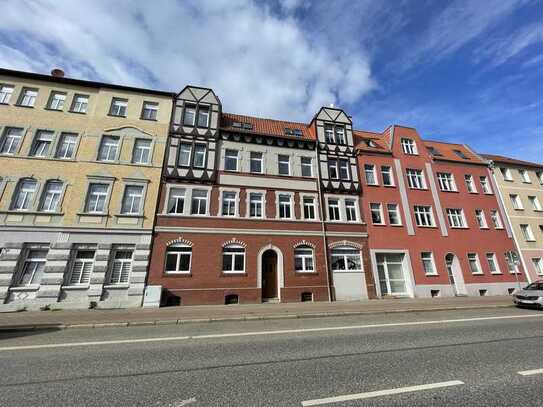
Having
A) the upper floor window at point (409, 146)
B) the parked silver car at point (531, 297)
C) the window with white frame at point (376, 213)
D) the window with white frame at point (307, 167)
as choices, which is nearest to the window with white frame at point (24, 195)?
the window with white frame at point (307, 167)

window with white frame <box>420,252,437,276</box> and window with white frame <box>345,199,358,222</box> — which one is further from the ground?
window with white frame <box>345,199,358,222</box>

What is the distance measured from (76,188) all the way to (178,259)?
7.70 metres

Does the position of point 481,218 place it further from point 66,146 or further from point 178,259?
point 66,146

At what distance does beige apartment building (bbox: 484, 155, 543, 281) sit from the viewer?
20078 millimetres

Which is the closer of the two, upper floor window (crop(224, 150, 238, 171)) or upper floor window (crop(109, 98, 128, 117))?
upper floor window (crop(109, 98, 128, 117))

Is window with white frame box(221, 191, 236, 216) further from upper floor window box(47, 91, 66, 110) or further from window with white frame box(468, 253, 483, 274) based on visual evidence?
window with white frame box(468, 253, 483, 274)

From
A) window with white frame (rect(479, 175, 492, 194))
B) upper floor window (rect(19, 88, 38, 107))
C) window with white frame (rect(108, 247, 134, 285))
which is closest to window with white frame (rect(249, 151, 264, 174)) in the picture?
window with white frame (rect(108, 247, 134, 285))

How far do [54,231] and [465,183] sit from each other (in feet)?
105

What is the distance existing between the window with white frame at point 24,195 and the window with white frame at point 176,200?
7618mm

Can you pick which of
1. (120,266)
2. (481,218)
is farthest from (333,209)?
(120,266)

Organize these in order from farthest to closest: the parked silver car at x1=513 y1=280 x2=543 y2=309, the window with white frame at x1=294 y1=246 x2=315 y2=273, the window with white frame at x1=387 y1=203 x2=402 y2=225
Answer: the window with white frame at x1=387 y1=203 x2=402 y2=225, the window with white frame at x1=294 y1=246 x2=315 y2=273, the parked silver car at x1=513 y1=280 x2=543 y2=309

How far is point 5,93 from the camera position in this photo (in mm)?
15844

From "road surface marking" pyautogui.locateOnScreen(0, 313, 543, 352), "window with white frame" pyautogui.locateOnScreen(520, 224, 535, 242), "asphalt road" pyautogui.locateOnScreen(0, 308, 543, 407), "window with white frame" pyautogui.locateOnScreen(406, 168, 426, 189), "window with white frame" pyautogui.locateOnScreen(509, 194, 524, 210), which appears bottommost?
"asphalt road" pyautogui.locateOnScreen(0, 308, 543, 407)

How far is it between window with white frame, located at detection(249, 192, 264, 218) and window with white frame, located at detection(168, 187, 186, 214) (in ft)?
15.0
